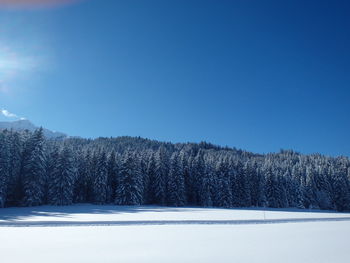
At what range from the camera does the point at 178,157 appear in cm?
6109

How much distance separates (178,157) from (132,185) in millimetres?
14198

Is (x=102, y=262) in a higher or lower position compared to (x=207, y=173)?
lower

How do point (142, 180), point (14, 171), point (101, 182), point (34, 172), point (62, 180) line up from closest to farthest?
1. point (34, 172)
2. point (14, 171)
3. point (62, 180)
4. point (101, 182)
5. point (142, 180)

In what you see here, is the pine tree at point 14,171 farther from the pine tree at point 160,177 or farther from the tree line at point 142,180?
the pine tree at point 160,177

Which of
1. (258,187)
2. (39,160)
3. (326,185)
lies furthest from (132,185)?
(326,185)

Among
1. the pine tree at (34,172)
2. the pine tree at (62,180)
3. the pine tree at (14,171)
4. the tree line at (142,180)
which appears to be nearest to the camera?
the pine tree at (34,172)

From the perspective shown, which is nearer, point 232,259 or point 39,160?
point 232,259

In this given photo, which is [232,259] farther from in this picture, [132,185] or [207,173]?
[207,173]

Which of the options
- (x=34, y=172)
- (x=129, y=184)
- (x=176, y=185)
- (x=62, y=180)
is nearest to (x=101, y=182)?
(x=129, y=184)

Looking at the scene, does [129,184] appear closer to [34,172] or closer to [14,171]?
[34,172]

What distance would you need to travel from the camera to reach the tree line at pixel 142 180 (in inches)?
1628

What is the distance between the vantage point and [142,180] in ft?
184

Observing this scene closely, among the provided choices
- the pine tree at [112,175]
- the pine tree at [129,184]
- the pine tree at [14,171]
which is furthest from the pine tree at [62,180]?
the pine tree at [112,175]

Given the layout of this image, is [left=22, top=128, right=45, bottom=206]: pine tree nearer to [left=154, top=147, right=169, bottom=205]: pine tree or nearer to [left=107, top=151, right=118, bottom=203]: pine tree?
[left=107, top=151, right=118, bottom=203]: pine tree
